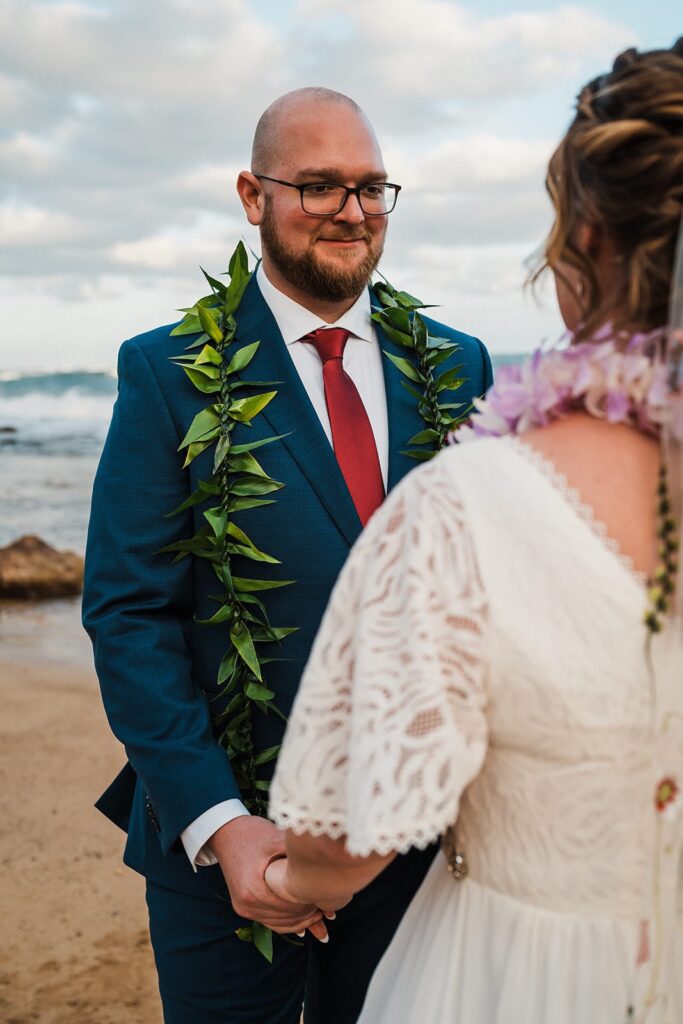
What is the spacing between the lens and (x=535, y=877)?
1.45 metres

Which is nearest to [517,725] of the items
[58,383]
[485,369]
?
[485,369]

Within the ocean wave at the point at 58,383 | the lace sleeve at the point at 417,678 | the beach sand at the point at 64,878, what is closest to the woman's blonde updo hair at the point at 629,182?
the lace sleeve at the point at 417,678

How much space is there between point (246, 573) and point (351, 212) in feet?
3.00

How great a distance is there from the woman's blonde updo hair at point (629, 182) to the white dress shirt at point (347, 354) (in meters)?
1.10

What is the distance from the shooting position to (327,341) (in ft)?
8.39

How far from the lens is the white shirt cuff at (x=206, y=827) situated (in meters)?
2.14

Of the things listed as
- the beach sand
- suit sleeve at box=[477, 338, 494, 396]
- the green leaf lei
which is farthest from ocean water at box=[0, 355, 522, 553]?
the beach sand

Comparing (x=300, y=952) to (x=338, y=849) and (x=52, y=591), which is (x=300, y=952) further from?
(x=52, y=591)

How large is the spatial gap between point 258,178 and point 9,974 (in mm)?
2914

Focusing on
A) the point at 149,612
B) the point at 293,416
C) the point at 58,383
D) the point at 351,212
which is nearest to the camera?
the point at 149,612

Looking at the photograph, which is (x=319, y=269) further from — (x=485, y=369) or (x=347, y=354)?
(x=485, y=369)

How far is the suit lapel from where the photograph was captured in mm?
2303

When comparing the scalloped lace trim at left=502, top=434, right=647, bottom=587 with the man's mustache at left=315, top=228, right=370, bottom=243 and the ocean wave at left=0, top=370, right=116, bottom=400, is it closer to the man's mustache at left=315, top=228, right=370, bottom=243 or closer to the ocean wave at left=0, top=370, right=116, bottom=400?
the man's mustache at left=315, top=228, right=370, bottom=243

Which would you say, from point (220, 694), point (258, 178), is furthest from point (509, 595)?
point (258, 178)
